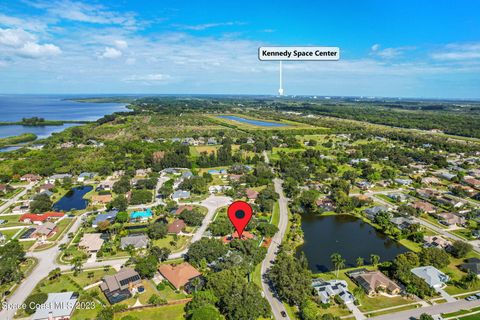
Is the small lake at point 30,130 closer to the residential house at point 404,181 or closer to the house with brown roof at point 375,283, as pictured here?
the residential house at point 404,181

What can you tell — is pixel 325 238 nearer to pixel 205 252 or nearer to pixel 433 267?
pixel 433 267

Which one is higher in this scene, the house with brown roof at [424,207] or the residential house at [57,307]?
the house with brown roof at [424,207]

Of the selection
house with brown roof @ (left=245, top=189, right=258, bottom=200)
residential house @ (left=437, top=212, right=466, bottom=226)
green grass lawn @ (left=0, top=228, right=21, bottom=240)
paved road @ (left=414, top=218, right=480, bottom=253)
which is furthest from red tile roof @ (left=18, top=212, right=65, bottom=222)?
residential house @ (left=437, top=212, right=466, bottom=226)

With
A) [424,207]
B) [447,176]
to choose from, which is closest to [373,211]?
[424,207]

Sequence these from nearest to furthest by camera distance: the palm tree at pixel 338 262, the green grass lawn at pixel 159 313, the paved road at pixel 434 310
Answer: the green grass lawn at pixel 159 313
the paved road at pixel 434 310
the palm tree at pixel 338 262

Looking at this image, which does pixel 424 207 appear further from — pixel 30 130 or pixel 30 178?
pixel 30 130

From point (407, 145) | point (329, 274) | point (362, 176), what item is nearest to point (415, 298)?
point (329, 274)

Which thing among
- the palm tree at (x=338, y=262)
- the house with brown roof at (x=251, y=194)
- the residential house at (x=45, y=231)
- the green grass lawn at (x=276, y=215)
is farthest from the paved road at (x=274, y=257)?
the residential house at (x=45, y=231)
